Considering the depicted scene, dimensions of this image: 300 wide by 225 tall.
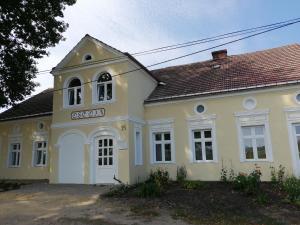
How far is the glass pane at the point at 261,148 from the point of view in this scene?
13460mm

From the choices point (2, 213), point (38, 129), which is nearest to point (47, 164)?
point (38, 129)

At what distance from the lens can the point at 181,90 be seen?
15812 millimetres

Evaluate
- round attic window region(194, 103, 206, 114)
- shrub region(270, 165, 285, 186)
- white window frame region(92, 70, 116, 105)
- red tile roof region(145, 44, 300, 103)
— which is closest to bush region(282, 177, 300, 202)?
shrub region(270, 165, 285, 186)

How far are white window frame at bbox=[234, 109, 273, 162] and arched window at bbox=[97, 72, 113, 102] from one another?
6446 mm

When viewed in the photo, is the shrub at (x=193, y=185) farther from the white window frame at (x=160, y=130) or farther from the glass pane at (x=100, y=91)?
the glass pane at (x=100, y=91)

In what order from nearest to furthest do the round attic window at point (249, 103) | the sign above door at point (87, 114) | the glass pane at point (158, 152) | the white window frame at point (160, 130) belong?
the round attic window at point (249, 103) → the sign above door at point (87, 114) → the white window frame at point (160, 130) → the glass pane at point (158, 152)

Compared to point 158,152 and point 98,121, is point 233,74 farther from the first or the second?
point 98,121

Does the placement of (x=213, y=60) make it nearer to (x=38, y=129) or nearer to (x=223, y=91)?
(x=223, y=91)

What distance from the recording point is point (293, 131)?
13.0m

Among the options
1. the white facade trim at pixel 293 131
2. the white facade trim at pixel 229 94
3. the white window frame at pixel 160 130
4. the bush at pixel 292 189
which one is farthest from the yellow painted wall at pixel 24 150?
the white facade trim at pixel 293 131

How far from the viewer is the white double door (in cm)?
1423

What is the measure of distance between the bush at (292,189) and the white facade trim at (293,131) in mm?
922

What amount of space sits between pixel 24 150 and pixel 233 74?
13.4 m

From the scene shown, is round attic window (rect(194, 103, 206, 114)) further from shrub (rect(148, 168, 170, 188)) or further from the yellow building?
shrub (rect(148, 168, 170, 188))
